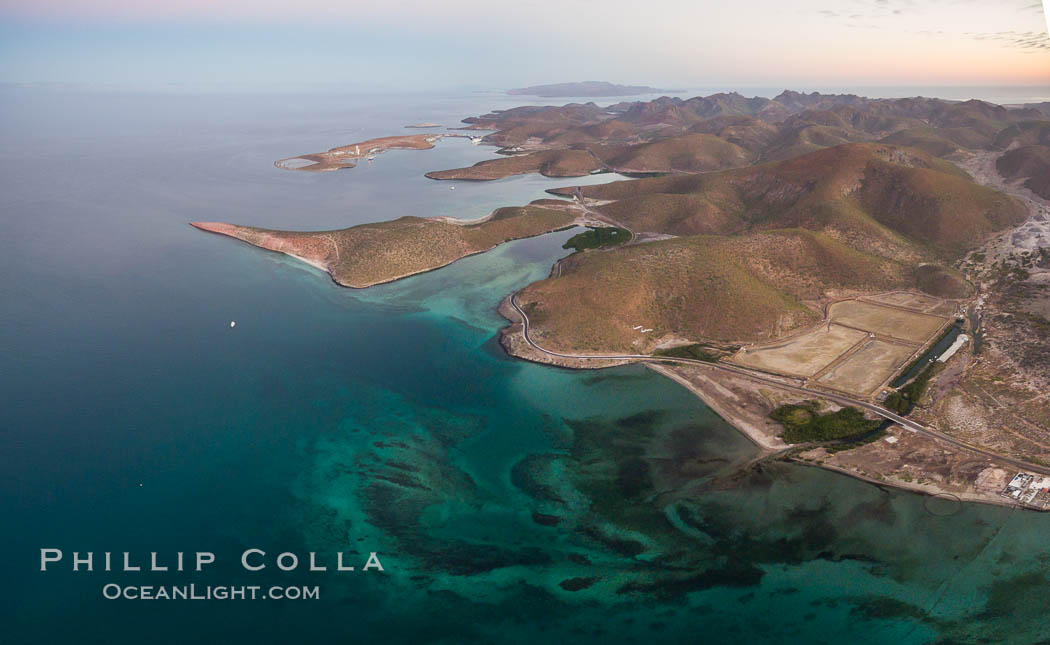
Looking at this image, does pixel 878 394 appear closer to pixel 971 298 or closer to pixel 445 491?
pixel 971 298

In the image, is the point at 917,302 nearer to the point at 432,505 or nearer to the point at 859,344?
the point at 859,344

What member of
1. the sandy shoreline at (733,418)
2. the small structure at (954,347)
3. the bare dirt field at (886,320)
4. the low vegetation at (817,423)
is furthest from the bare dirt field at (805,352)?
the sandy shoreline at (733,418)

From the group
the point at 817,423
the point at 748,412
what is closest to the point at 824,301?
the point at 817,423

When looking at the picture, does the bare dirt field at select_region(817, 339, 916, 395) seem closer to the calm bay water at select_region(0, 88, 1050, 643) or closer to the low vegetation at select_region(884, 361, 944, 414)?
the low vegetation at select_region(884, 361, 944, 414)

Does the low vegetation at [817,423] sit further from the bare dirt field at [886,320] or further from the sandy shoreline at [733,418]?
the bare dirt field at [886,320]

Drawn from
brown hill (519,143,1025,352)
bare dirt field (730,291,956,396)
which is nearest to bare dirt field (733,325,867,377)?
bare dirt field (730,291,956,396)

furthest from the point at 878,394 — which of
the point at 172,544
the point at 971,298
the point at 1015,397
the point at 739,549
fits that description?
the point at 172,544

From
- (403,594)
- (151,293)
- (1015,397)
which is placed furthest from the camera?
(151,293)
